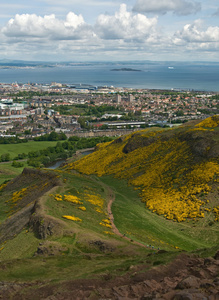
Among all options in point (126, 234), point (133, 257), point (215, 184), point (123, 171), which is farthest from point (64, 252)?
point (123, 171)

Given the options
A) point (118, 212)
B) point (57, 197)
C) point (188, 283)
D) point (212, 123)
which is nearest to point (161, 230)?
point (118, 212)

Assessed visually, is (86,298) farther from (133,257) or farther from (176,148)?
(176,148)

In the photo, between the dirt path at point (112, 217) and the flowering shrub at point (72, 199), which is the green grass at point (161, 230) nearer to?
the dirt path at point (112, 217)

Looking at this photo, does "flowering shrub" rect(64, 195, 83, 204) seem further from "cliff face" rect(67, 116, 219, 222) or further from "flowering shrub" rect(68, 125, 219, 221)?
"cliff face" rect(67, 116, 219, 222)

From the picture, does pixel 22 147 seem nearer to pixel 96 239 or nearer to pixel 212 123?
pixel 212 123

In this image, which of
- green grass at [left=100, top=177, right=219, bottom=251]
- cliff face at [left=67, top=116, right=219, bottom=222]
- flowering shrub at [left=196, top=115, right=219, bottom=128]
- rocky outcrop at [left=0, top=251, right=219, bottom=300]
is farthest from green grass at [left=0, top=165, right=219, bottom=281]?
flowering shrub at [left=196, top=115, right=219, bottom=128]

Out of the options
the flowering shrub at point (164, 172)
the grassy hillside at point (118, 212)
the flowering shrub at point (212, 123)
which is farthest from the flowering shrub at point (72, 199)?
the flowering shrub at point (212, 123)
